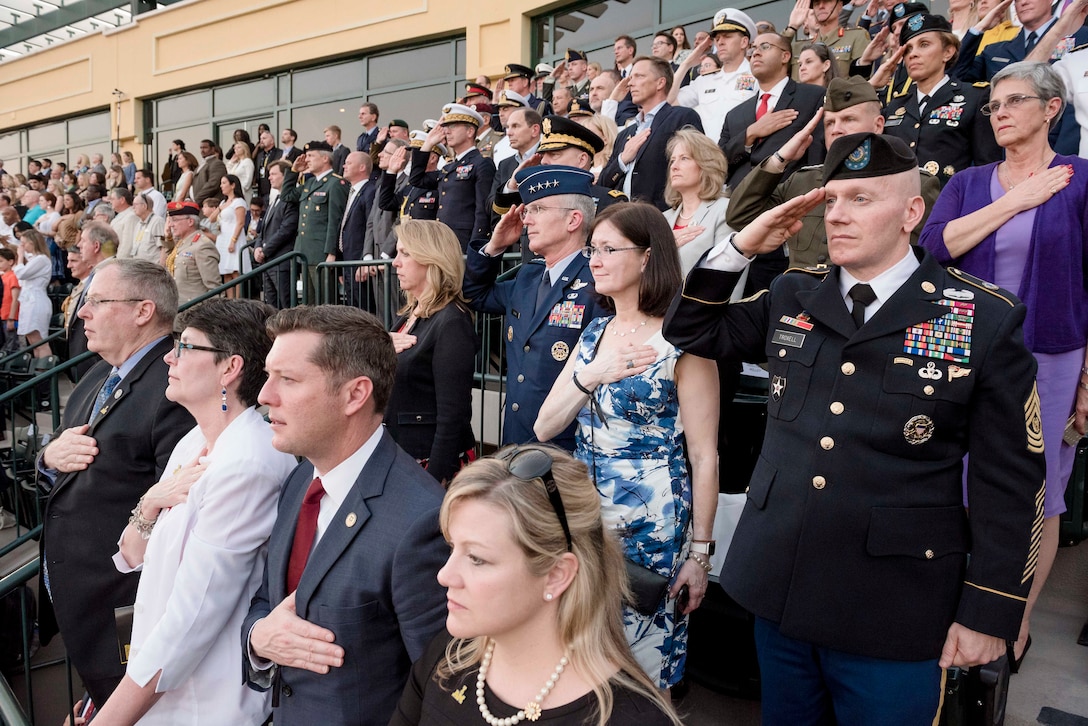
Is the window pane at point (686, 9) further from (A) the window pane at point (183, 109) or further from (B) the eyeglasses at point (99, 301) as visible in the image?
(A) the window pane at point (183, 109)

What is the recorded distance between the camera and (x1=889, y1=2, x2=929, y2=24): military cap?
4.40m

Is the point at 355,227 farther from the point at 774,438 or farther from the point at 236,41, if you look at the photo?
the point at 236,41

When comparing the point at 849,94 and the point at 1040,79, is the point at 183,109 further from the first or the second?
the point at 1040,79

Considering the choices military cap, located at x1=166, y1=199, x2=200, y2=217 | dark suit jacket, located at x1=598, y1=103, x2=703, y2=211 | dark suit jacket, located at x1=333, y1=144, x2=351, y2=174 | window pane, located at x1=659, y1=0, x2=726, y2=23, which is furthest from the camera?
dark suit jacket, located at x1=333, y1=144, x2=351, y2=174

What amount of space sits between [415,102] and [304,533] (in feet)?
42.2

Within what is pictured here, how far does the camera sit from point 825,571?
1.87m

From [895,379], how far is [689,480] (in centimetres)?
90

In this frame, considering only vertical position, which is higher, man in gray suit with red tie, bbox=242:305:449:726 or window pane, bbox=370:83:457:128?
window pane, bbox=370:83:457:128

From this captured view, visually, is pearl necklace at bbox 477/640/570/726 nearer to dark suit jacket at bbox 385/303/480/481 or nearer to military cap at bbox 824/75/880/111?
dark suit jacket at bbox 385/303/480/481

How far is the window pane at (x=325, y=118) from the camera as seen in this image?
48.8 ft

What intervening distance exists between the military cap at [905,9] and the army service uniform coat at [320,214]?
546 cm

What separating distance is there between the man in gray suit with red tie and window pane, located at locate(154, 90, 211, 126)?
699 inches

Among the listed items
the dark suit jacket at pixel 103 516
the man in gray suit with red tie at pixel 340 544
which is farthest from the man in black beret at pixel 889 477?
the dark suit jacket at pixel 103 516

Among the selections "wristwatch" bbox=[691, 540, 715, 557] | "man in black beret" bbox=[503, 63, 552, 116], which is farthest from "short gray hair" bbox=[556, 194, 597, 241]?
"man in black beret" bbox=[503, 63, 552, 116]
